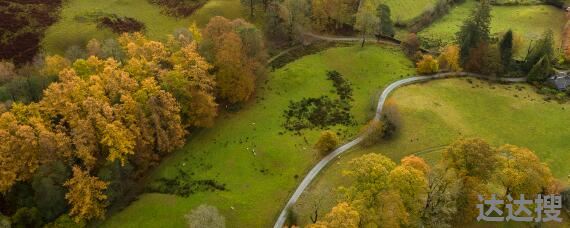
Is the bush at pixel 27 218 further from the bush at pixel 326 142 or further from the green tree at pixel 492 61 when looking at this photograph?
the green tree at pixel 492 61

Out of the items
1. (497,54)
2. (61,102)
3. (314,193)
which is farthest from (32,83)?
(497,54)

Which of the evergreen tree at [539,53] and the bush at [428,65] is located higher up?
the evergreen tree at [539,53]

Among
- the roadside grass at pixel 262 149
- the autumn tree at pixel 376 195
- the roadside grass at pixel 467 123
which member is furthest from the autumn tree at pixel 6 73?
the autumn tree at pixel 376 195

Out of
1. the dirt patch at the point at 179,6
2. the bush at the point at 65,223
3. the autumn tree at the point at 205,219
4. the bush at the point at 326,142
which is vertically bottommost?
the bush at the point at 65,223

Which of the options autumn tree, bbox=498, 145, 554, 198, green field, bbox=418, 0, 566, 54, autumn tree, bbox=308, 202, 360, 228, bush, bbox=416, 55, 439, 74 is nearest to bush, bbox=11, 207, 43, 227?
autumn tree, bbox=308, 202, 360, 228

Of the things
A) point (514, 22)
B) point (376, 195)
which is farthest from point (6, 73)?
point (514, 22)

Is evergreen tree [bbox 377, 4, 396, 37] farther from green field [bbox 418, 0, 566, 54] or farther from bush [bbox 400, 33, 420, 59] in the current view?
green field [bbox 418, 0, 566, 54]

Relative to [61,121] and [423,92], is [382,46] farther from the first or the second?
[61,121]
